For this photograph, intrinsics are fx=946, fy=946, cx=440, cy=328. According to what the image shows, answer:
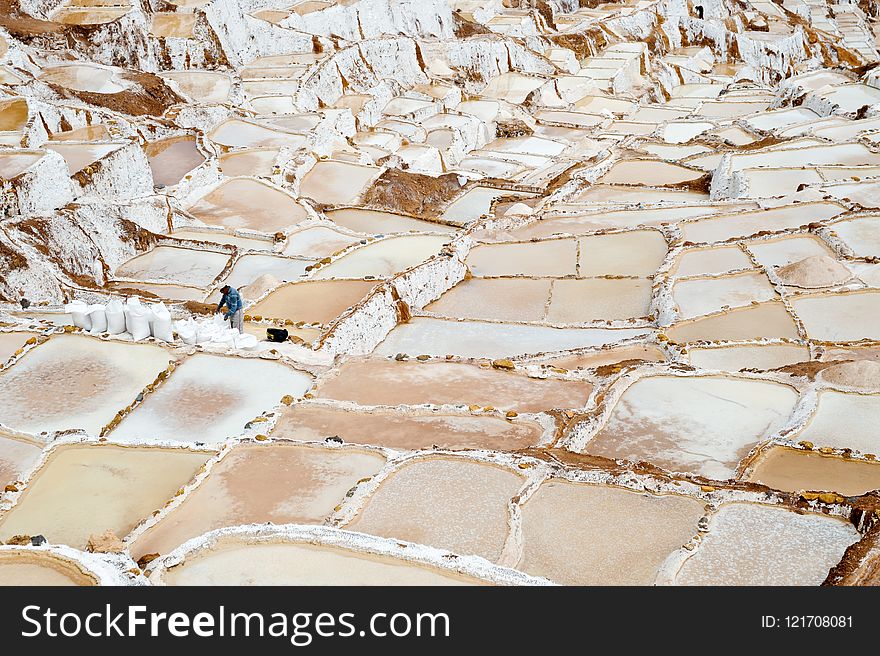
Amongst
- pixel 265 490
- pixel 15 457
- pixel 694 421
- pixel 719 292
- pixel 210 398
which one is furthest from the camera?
pixel 719 292

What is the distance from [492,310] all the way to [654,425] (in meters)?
5.06

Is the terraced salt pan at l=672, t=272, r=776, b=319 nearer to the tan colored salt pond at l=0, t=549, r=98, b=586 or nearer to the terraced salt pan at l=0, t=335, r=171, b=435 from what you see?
the terraced salt pan at l=0, t=335, r=171, b=435

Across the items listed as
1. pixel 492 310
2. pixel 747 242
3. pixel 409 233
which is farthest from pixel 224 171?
pixel 747 242

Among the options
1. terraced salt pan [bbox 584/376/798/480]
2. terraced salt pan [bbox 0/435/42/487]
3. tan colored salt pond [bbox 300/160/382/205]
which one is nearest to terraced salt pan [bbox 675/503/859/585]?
terraced salt pan [bbox 584/376/798/480]

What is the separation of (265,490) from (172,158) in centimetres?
1471

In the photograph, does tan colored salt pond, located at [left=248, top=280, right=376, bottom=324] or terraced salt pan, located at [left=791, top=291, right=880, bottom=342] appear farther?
tan colored salt pond, located at [left=248, top=280, right=376, bottom=324]

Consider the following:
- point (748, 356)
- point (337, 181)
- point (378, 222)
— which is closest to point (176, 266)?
point (378, 222)

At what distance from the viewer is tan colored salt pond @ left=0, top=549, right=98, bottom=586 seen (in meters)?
6.27

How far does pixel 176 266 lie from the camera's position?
52.6 feet

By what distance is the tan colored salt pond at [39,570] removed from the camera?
6266 millimetres

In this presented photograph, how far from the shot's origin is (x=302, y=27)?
3128cm

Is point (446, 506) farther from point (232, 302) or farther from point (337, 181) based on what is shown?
point (337, 181)

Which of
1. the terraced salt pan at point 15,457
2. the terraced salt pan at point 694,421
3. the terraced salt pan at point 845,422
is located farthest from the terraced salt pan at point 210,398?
the terraced salt pan at point 845,422

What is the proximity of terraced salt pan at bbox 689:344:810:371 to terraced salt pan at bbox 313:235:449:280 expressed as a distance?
5.37 meters
